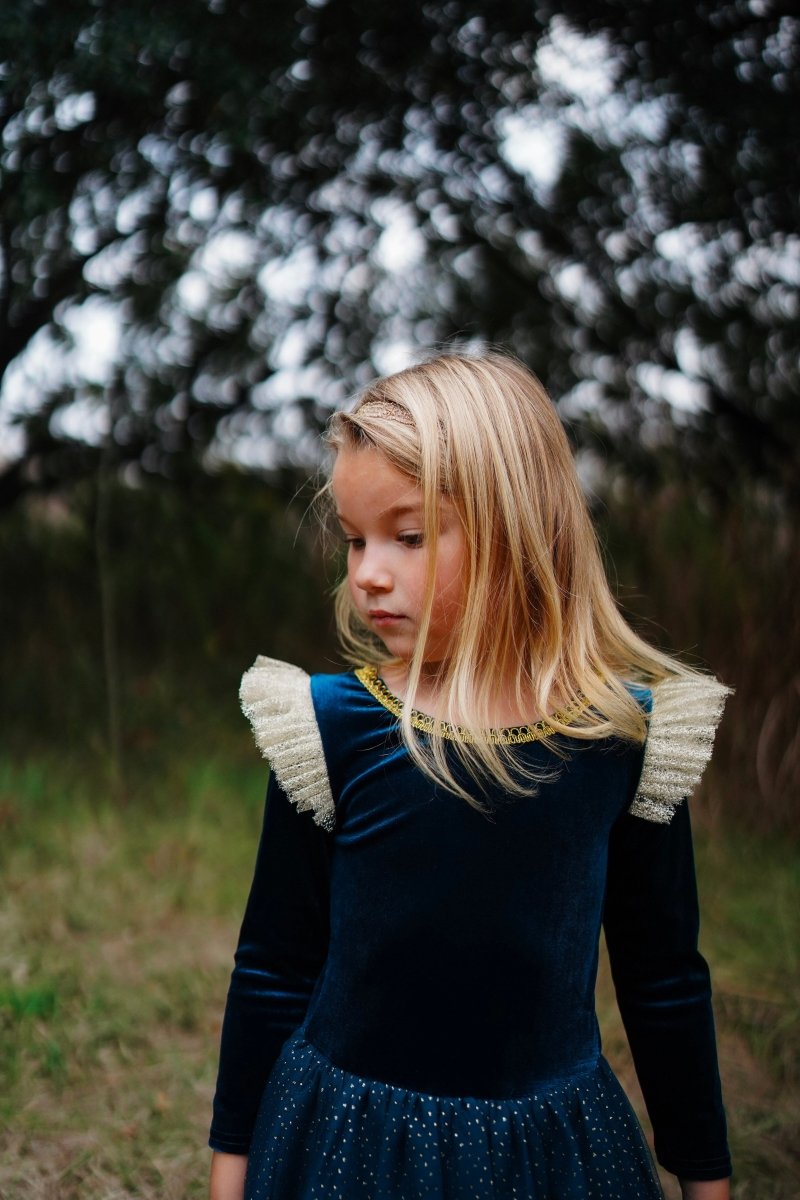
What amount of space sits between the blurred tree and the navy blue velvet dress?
2329 mm

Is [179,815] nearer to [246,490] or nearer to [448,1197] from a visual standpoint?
[246,490]

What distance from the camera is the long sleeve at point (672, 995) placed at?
119 cm

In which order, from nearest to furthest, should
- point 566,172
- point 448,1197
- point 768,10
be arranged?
1. point 448,1197
2. point 768,10
3. point 566,172

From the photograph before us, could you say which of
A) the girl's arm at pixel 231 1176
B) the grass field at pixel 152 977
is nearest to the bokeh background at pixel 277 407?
the grass field at pixel 152 977

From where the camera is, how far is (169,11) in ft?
9.28

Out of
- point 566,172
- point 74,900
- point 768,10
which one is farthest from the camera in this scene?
point 566,172

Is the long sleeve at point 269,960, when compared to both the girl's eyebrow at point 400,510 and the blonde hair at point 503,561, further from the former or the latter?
the girl's eyebrow at point 400,510

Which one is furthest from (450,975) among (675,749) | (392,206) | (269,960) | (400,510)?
(392,206)

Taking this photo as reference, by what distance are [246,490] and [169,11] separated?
79.9 inches

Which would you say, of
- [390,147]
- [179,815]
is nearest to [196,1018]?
[179,815]

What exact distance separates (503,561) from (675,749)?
0.91ft

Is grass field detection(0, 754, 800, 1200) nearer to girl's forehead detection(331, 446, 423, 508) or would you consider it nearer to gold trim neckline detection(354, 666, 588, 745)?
gold trim neckline detection(354, 666, 588, 745)

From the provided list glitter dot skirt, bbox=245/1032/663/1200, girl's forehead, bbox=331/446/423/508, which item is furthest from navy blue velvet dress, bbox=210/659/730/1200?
girl's forehead, bbox=331/446/423/508

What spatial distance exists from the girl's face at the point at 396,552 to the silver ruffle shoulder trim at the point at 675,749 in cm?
26
